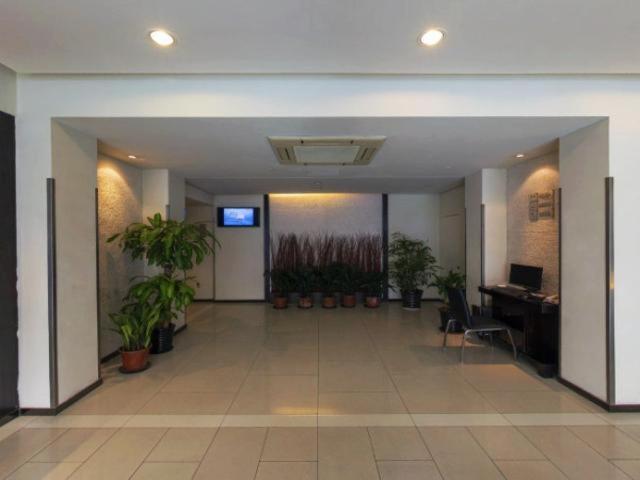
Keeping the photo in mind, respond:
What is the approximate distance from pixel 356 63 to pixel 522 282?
3383mm

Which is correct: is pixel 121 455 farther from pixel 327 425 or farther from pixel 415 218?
pixel 415 218

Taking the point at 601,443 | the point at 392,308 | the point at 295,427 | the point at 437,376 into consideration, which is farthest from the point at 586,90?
the point at 392,308

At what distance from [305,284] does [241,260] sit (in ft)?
5.34

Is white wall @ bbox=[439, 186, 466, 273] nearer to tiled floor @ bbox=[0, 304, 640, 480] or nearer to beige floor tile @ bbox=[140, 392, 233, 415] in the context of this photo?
tiled floor @ bbox=[0, 304, 640, 480]

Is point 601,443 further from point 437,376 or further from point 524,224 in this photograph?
point 524,224

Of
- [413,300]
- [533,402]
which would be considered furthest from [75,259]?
[413,300]

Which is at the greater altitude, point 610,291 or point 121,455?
point 610,291

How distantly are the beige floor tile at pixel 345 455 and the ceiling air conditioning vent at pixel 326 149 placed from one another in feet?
8.08

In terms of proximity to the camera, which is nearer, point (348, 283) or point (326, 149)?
point (326, 149)

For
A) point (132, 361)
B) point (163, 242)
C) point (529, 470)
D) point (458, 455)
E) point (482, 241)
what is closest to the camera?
point (529, 470)

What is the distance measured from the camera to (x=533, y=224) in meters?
3.99

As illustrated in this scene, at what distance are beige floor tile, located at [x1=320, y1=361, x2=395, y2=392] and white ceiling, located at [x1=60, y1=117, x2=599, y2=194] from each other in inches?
94.5

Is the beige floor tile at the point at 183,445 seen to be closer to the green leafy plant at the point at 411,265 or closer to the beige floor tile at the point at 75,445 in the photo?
the beige floor tile at the point at 75,445

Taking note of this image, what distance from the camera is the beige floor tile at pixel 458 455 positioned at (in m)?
1.94
